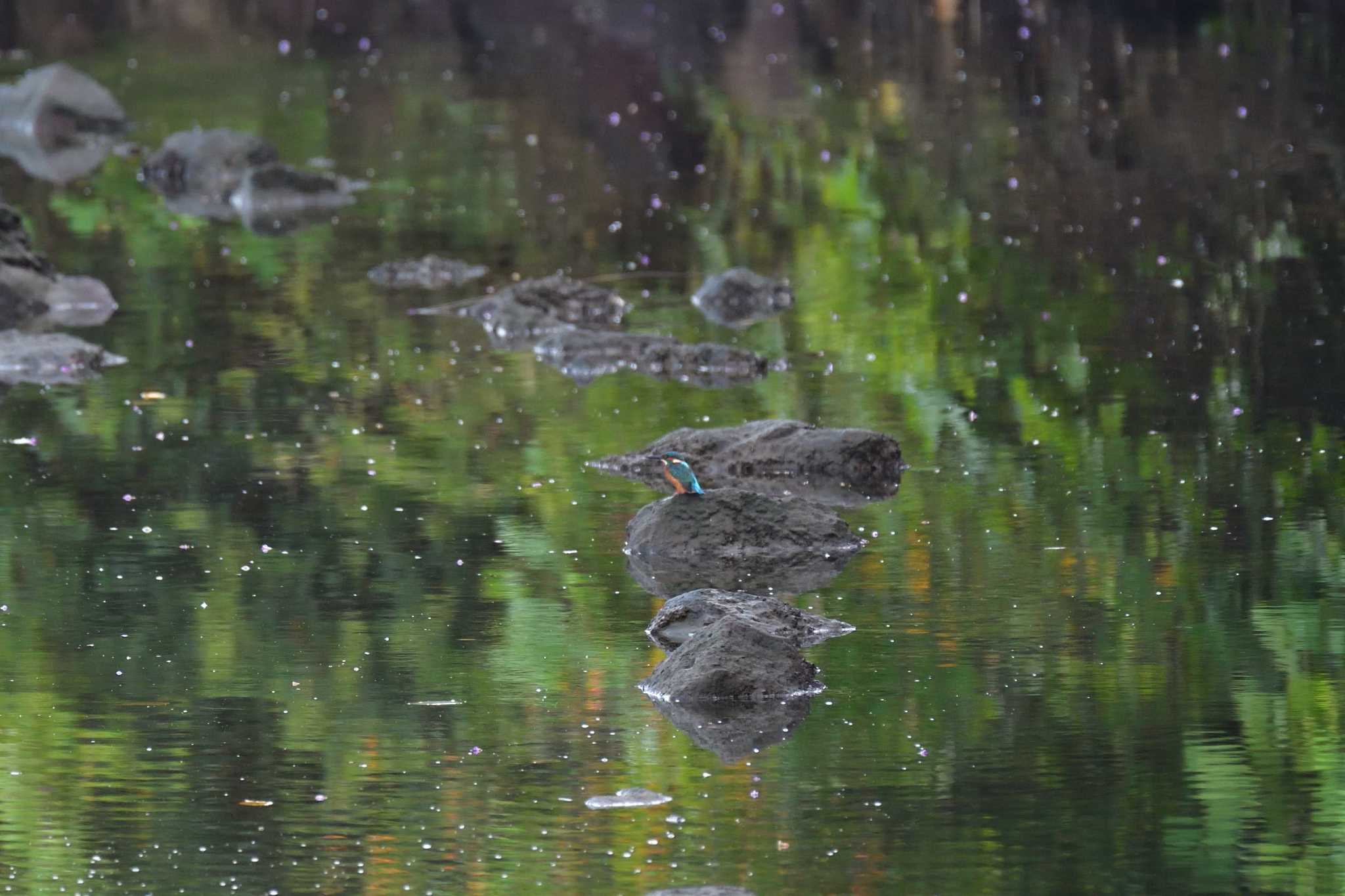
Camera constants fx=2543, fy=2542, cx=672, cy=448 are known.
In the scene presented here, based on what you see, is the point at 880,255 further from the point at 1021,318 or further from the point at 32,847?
the point at 32,847

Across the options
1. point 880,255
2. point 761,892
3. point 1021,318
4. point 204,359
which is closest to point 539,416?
point 204,359

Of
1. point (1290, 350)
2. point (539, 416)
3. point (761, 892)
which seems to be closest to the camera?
point (761, 892)

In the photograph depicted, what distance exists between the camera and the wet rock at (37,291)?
49.8 ft

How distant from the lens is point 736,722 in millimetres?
7879

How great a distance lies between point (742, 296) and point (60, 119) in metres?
10.3

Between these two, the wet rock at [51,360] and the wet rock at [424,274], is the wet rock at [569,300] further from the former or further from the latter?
the wet rock at [51,360]

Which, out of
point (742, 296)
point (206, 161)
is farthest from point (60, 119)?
point (742, 296)

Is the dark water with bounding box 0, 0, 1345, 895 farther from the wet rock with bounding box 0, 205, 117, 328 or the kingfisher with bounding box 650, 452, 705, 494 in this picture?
the kingfisher with bounding box 650, 452, 705, 494

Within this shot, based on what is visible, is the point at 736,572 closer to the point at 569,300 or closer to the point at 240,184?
the point at 569,300

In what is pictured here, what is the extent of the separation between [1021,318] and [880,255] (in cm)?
245

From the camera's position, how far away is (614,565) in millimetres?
9727

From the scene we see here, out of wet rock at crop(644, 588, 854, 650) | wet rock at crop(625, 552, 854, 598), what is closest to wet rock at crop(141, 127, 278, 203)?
wet rock at crop(625, 552, 854, 598)

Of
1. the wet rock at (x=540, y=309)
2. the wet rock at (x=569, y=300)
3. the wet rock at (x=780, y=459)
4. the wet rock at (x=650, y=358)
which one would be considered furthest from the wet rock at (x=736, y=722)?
the wet rock at (x=569, y=300)

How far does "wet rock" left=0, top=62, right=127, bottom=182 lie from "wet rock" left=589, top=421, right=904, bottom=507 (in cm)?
1236
